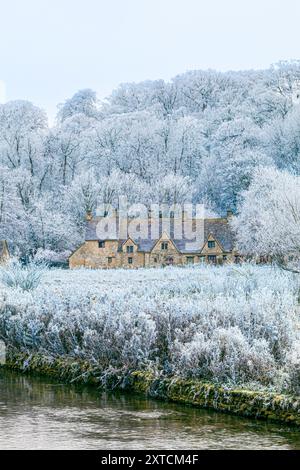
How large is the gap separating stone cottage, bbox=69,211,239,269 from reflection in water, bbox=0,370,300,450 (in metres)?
46.2

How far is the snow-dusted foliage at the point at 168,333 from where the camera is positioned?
15758mm

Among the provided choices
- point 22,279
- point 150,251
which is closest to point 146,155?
point 150,251

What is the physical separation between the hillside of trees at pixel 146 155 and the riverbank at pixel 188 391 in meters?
37.3

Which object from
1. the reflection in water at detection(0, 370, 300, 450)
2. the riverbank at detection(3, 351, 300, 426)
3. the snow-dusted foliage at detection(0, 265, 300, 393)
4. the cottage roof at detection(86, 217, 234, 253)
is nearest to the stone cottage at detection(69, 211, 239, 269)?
the cottage roof at detection(86, 217, 234, 253)

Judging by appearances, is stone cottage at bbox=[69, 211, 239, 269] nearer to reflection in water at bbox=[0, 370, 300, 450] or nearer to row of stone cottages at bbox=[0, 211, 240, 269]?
row of stone cottages at bbox=[0, 211, 240, 269]

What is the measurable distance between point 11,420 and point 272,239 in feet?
88.3

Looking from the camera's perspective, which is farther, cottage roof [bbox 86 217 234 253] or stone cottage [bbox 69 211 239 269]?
cottage roof [bbox 86 217 234 253]

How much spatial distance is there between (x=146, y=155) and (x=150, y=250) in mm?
19720

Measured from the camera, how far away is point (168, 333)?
1792cm

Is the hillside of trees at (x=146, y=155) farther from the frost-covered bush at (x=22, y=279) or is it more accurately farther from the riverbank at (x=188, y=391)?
the riverbank at (x=188, y=391)

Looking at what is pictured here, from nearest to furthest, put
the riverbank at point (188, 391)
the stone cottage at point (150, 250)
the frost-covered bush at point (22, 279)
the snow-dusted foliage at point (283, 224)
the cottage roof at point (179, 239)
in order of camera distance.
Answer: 1. the riverbank at point (188, 391)
2. the frost-covered bush at point (22, 279)
3. the snow-dusted foliage at point (283, 224)
4. the stone cottage at point (150, 250)
5. the cottage roof at point (179, 239)

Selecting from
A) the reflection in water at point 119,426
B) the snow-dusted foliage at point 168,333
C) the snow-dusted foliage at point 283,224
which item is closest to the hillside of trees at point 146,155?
the snow-dusted foliage at point 283,224

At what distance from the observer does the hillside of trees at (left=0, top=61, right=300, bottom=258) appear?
68.3 metres
